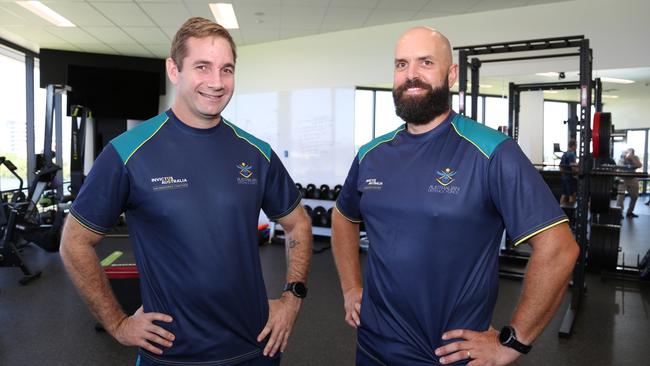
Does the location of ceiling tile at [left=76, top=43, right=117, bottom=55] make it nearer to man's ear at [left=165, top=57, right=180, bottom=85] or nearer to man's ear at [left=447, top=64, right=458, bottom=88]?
man's ear at [left=165, top=57, right=180, bottom=85]

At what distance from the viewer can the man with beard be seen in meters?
1.08

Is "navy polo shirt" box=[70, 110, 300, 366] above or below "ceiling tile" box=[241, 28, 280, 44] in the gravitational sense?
below

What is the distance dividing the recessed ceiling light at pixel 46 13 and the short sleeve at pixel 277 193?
5018 millimetres

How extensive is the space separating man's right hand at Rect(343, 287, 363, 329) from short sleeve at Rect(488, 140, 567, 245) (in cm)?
53

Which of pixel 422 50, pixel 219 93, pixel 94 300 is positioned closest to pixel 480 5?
pixel 422 50

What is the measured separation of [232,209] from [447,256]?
23.8 inches

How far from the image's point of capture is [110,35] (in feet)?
20.2

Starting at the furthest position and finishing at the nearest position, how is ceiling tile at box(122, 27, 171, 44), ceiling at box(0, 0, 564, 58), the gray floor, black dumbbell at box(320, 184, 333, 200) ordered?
black dumbbell at box(320, 184, 333, 200) → ceiling tile at box(122, 27, 171, 44) → ceiling at box(0, 0, 564, 58) → the gray floor

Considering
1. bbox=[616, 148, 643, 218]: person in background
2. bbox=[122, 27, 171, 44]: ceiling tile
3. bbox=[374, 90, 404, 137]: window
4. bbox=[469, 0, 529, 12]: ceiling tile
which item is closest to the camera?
bbox=[469, 0, 529, 12]: ceiling tile

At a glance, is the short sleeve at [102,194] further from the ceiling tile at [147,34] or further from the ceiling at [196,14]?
the ceiling tile at [147,34]

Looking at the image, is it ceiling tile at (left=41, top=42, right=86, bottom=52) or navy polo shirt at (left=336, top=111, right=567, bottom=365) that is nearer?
navy polo shirt at (left=336, top=111, right=567, bottom=365)

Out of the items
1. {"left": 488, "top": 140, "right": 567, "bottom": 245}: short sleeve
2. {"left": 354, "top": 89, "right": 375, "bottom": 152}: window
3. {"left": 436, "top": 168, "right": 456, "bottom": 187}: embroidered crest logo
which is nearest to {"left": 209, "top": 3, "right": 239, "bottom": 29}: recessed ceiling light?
{"left": 354, "top": 89, "right": 375, "bottom": 152}: window

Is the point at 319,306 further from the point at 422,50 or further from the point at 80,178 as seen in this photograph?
the point at 80,178

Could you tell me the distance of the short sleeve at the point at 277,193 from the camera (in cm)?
141
